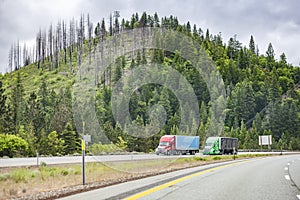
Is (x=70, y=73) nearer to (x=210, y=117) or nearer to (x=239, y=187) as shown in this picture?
(x=210, y=117)

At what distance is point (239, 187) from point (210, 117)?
106 m

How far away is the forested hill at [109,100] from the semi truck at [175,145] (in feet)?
36.5

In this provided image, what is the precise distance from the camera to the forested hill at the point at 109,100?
6988 cm

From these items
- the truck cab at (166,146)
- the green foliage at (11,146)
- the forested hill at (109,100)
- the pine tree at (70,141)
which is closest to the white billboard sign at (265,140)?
the forested hill at (109,100)

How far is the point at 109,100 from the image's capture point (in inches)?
3226

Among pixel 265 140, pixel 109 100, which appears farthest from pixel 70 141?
pixel 265 140

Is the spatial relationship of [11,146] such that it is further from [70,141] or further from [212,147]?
[212,147]

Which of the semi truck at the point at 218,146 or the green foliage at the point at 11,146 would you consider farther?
the semi truck at the point at 218,146

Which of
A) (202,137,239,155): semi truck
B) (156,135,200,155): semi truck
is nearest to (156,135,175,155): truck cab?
(156,135,200,155): semi truck

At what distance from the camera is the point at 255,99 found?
15762cm

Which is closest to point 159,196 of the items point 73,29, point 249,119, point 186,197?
point 186,197

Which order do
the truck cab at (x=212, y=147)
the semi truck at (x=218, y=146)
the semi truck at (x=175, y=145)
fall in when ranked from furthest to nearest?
the semi truck at (x=218, y=146) < the truck cab at (x=212, y=147) < the semi truck at (x=175, y=145)

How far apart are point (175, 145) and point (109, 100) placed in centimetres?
2715

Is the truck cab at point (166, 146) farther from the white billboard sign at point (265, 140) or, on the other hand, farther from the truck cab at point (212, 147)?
the white billboard sign at point (265, 140)
